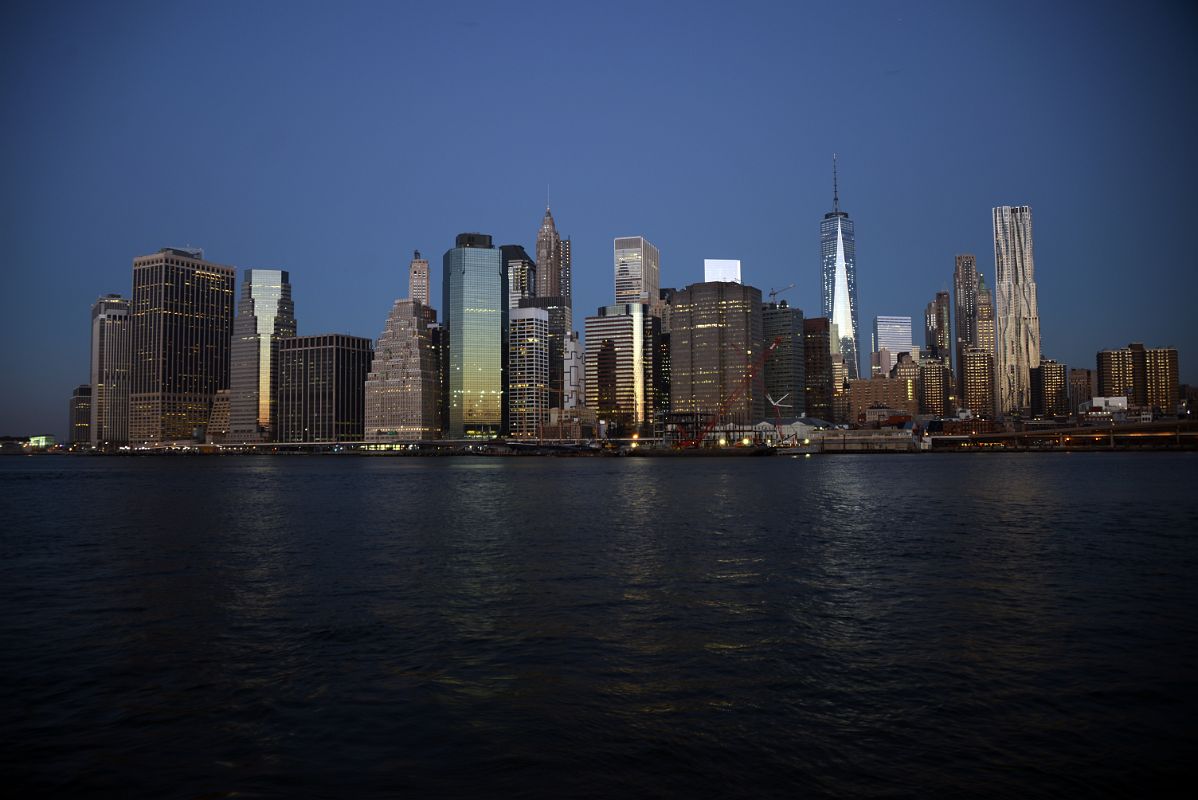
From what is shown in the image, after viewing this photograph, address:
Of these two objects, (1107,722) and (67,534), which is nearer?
(1107,722)

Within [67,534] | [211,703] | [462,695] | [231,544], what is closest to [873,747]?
[462,695]

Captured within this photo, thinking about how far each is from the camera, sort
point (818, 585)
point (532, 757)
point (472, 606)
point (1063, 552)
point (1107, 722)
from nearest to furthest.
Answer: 1. point (532, 757)
2. point (1107, 722)
3. point (472, 606)
4. point (818, 585)
5. point (1063, 552)

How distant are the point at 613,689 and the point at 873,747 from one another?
5.82 meters

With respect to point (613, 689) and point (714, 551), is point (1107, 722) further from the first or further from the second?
point (714, 551)

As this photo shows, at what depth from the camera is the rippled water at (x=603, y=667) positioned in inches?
549

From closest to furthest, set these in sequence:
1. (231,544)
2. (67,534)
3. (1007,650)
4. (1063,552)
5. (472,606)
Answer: (1007,650)
(472,606)
(1063,552)
(231,544)
(67,534)

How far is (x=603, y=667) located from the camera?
65.4 ft

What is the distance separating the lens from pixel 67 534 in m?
51.8

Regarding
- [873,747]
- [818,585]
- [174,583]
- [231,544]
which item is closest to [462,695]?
[873,747]

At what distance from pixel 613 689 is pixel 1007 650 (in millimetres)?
10754

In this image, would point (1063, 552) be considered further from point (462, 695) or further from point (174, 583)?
point (174, 583)

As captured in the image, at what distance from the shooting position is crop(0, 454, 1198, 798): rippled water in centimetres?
1395

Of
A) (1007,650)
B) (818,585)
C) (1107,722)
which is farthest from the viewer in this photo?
(818,585)

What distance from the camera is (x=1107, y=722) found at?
1587cm
